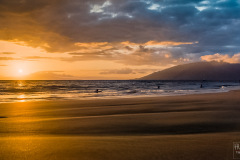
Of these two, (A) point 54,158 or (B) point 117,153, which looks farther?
(B) point 117,153

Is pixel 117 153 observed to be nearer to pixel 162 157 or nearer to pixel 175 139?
pixel 162 157

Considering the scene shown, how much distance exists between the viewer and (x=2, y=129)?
710 centimetres

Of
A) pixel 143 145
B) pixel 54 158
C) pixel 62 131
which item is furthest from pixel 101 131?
pixel 54 158

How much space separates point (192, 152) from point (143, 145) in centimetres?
115

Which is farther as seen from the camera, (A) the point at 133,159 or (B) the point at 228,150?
(B) the point at 228,150

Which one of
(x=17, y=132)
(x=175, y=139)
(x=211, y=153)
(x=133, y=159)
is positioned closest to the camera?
(x=133, y=159)

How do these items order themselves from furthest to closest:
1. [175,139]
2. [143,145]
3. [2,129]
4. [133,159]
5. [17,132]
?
[2,129] < [17,132] < [175,139] < [143,145] < [133,159]

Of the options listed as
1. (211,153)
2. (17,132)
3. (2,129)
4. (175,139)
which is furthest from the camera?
(2,129)

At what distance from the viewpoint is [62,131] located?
22.2 ft

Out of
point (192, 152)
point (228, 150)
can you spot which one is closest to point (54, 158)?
point (192, 152)

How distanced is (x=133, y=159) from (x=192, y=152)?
1.38 metres

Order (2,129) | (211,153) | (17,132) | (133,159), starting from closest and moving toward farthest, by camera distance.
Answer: (133,159), (211,153), (17,132), (2,129)

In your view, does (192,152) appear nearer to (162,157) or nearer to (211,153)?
(211,153)

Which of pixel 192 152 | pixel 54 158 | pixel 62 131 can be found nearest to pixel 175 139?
pixel 192 152
